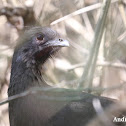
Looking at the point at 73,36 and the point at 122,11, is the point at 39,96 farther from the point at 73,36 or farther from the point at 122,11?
the point at 73,36

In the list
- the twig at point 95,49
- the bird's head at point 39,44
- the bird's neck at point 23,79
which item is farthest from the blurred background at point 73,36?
the bird's neck at point 23,79

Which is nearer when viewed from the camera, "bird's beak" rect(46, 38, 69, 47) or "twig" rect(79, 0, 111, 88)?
"bird's beak" rect(46, 38, 69, 47)

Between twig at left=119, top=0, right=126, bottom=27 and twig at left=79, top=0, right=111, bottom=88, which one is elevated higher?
twig at left=119, top=0, right=126, bottom=27

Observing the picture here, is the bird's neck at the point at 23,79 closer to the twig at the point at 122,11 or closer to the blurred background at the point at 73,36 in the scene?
the blurred background at the point at 73,36

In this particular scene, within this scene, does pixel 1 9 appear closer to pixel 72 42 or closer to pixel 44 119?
pixel 72 42

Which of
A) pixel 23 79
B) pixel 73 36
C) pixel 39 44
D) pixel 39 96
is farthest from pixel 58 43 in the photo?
pixel 73 36

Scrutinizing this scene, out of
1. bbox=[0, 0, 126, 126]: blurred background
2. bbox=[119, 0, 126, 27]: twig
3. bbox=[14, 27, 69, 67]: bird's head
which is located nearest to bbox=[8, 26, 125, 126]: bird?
bbox=[14, 27, 69, 67]: bird's head

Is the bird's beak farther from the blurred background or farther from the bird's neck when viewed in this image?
the blurred background
